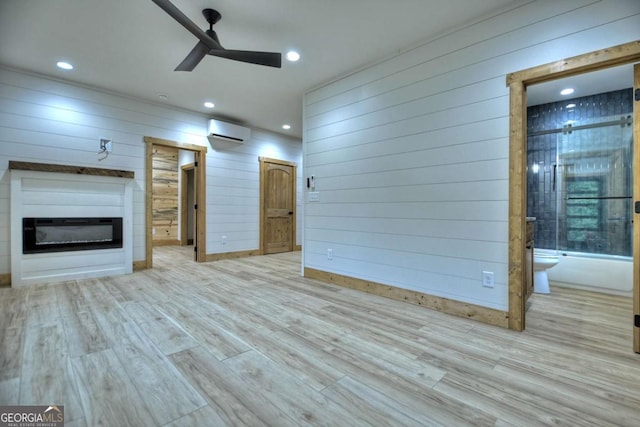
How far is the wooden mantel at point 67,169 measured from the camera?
11.6 ft

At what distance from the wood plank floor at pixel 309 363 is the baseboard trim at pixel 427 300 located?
0.34ft

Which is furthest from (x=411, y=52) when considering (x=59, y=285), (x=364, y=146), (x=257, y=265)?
(x=59, y=285)

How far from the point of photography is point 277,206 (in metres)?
6.50

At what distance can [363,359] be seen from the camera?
1847 mm

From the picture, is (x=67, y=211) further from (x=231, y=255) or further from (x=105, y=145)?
(x=231, y=255)

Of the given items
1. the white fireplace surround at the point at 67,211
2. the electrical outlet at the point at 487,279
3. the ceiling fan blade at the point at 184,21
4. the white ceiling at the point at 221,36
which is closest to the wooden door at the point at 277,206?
the white ceiling at the point at 221,36

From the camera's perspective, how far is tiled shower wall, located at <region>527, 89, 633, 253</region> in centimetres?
393

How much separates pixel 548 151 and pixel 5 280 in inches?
300

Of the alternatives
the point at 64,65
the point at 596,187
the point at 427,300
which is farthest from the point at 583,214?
the point at 64,65

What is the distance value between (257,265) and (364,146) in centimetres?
283

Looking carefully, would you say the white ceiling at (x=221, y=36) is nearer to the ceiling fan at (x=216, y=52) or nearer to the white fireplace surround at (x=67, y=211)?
the ceiling fan at (x=216, y=52)

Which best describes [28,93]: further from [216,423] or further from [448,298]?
[448,298]

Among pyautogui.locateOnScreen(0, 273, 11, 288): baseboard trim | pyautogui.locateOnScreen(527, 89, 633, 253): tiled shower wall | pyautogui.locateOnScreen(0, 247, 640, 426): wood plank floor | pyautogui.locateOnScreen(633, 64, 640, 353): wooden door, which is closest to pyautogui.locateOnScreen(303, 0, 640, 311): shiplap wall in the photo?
pyautogui.locateOnScreen(633, 64, 640, 353): wooden door

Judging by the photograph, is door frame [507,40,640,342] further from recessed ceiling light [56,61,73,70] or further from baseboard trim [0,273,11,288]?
baseboard trim [0,273,11,288]
